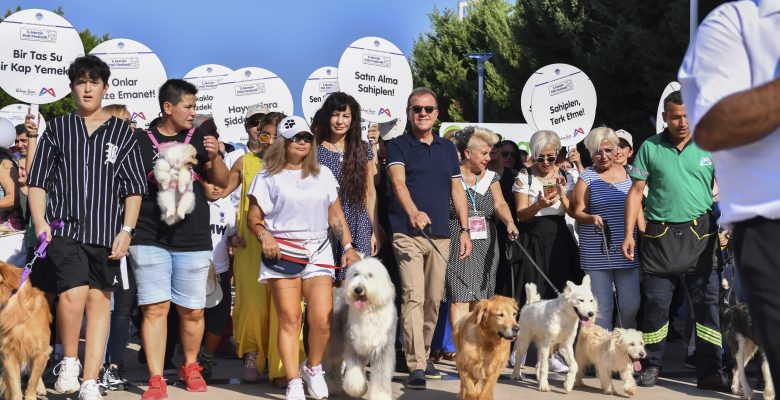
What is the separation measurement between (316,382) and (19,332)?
1941 millimetres

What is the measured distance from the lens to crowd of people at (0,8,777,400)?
6137 mm

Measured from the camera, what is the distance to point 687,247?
7406 mm

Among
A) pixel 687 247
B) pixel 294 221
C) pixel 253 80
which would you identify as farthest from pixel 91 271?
pixel 253 80

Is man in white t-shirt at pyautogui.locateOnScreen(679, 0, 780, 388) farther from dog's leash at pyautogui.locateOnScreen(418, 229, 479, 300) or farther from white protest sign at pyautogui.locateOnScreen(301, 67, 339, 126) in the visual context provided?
white protest sign at pyautogui.locateOnScreen(301, 67, 339, 126)

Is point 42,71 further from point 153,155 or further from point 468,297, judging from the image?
point 468,297

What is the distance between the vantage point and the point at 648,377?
757cm

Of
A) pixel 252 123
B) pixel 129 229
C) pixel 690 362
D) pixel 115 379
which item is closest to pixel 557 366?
pixel 690 362

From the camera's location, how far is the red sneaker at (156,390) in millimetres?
6441

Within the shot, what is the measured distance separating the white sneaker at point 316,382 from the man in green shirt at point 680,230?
2.63 metres

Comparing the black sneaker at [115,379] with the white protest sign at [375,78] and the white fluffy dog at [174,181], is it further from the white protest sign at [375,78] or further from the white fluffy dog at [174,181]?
the white protest sign at [375,78]

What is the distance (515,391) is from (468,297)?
93 cm

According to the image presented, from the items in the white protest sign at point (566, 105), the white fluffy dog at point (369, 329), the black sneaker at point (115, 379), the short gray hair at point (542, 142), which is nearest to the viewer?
the white fluffy dog at point (369, 329)

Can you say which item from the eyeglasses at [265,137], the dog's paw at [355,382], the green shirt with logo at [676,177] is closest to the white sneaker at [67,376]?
the dog's paw at [355,382]

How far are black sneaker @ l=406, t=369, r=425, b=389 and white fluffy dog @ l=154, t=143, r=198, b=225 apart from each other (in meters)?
2.04
